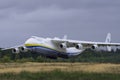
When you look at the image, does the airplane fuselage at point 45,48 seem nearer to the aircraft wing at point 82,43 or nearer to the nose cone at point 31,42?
the nose cone at point 31,42

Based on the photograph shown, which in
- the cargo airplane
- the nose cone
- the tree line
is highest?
the nose cone

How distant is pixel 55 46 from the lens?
76.1m

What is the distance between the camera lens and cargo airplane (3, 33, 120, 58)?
238 feet

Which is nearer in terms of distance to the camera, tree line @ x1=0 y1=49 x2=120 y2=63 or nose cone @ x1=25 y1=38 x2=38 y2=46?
tree line @ x1=0 y1=49 x2=120 y2=63

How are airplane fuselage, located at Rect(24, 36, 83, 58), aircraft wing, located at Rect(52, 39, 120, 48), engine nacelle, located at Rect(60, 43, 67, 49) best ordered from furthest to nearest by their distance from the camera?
aircraft wing, located at Rect(52, 39, 120, 48)
engine nacelle, located at Rect(60, 43, 67, 49)
airplane fuselage, located at Rect(24, 36, 83, 58)

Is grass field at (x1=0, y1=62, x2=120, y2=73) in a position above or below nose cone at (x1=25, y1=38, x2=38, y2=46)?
below

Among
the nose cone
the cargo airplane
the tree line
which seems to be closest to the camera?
the tree line

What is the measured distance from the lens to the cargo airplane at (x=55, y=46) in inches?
2856

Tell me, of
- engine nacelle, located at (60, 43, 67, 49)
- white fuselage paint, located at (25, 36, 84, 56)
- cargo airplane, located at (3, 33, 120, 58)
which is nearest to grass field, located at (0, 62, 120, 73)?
white fuselage paint, located at (25, 36, 84, 56)

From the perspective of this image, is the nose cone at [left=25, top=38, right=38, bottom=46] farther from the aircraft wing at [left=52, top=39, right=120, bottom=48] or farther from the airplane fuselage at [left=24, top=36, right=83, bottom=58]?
the aircraft wing at [left=52, top=39, right=120, bottom=48]

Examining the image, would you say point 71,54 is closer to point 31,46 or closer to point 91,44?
point 91,44

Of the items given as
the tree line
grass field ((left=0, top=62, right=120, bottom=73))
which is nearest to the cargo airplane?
the tree line

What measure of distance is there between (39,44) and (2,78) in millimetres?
40091

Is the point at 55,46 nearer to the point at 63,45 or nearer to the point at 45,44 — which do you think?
the point at 63,45
